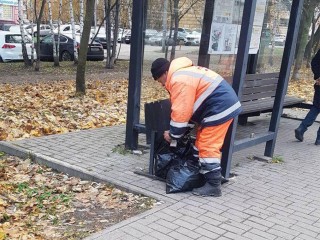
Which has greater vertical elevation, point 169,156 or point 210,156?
point 210,156

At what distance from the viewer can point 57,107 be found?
8.92m

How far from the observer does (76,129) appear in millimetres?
7480

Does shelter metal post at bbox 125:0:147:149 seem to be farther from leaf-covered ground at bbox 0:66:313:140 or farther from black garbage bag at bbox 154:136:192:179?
black garbage bag at bbox 154:136:192:179

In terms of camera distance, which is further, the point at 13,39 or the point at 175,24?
the point at 13,39

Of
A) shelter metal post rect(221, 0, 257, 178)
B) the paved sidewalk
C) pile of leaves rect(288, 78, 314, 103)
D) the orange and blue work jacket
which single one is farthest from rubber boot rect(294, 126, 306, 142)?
pile of leaves rect(288, 78, 314, 103)

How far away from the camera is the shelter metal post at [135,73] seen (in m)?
5.56

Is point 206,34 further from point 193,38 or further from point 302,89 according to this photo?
point 302,89

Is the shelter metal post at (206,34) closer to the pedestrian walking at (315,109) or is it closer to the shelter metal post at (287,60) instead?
the shelter metal post at (287,60)

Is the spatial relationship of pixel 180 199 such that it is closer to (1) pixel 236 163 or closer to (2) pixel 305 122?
(1) pixel 236 163

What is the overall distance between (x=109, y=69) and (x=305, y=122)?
38.8 feet

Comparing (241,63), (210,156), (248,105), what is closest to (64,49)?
(248,105)

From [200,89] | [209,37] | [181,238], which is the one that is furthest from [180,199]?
[209,37]

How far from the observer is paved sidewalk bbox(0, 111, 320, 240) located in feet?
12.4

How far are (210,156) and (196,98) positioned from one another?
61cm
